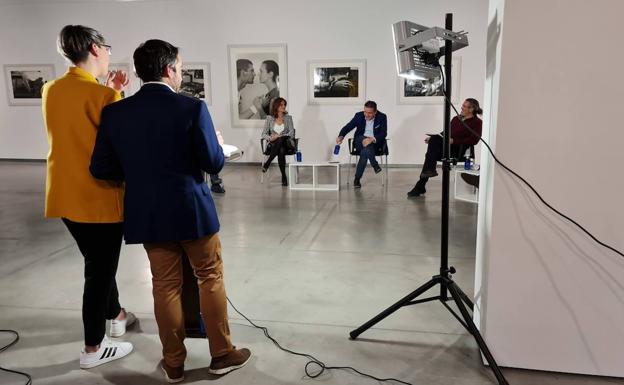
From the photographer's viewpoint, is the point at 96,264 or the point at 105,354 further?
the point at 105,354

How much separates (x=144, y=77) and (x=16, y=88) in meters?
10.2

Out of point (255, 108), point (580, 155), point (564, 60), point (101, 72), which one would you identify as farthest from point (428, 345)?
point (255, 108)

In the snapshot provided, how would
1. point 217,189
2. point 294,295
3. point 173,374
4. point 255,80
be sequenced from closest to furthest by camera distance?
point 173,374 → point 294,295 → point 217,189 → point 255,80

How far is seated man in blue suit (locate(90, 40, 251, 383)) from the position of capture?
75.9 inches

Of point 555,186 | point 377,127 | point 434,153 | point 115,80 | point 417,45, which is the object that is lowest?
point 434,153

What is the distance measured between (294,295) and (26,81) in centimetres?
964

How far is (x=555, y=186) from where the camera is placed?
2.13 m

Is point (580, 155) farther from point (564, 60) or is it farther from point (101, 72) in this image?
point (101, 72)

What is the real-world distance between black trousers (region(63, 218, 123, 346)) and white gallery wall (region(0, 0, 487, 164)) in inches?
291

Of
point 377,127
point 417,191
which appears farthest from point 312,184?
point 417,191

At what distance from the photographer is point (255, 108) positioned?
9586mm

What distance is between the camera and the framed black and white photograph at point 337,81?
911 cm

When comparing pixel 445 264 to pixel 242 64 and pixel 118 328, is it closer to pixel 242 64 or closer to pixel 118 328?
pixel 118 328

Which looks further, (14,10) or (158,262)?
(14,10)
